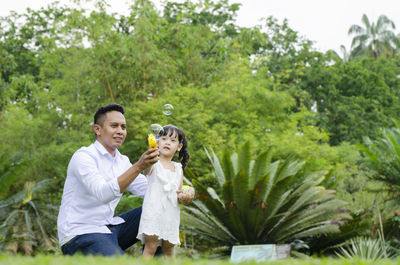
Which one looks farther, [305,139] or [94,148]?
[305,139]

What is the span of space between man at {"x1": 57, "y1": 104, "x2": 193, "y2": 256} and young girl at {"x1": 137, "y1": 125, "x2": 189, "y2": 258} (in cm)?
12

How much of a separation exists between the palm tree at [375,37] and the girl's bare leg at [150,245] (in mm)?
32279

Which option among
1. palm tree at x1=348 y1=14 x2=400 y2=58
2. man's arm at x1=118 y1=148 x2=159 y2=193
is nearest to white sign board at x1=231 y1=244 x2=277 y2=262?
man's arm at x1=118 y1=148 x2=159 y2=193

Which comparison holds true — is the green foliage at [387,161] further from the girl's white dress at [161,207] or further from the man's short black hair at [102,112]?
the man's short black hair at [102,112]

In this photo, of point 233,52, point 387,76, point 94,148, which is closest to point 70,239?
point 94,148

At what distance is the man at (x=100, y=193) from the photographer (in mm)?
3279

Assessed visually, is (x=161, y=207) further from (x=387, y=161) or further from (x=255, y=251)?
(x=387, y=161)

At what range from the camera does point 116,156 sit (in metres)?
3.76

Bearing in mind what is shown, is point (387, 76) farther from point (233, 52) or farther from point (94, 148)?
point (94, 148)

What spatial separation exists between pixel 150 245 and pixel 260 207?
568 centimetres

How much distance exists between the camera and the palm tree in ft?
112

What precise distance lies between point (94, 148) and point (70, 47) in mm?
13149

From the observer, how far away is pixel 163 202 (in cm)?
396

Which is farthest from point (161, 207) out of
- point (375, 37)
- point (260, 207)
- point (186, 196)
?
point (375, 37)
